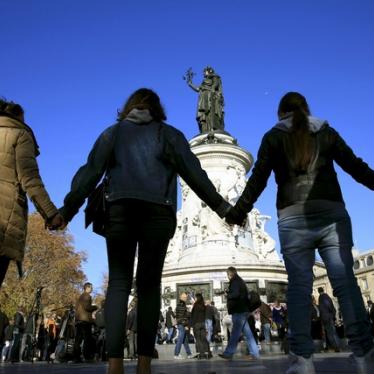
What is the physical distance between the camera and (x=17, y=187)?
3561 mm

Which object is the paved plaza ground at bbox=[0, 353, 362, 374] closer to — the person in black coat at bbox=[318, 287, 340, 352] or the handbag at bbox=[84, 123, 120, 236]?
the handbag at bbox=[84, 123, 120, 236]

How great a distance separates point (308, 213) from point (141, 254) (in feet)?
4.10

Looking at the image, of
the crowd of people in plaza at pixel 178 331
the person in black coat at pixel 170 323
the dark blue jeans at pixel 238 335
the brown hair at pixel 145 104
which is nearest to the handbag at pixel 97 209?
the brown hair at pixel 145 104

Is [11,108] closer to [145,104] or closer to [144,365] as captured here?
[145,104]

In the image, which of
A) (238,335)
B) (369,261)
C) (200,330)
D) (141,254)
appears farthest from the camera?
(369,261)

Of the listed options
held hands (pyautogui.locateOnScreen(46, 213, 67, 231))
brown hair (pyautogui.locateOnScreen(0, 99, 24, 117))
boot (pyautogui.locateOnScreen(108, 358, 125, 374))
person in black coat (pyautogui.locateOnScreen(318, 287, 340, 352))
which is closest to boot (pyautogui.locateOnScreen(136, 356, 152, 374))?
boot (pyautogui.locateOnScreen(108, 358, 125, 374))

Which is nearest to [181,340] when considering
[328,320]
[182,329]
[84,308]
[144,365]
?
[182,329]

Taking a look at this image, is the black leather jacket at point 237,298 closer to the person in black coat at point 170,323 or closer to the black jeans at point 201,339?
the black jeans at point 201,339

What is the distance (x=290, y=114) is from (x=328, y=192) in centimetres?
73

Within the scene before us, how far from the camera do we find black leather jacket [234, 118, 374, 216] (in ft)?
11.2

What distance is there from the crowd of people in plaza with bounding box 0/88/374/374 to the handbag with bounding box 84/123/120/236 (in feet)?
0.04

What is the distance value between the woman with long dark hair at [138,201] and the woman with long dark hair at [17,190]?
0.22 meters

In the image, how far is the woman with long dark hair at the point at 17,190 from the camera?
338 cm

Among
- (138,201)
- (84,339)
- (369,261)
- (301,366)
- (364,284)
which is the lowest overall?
(301,366)
